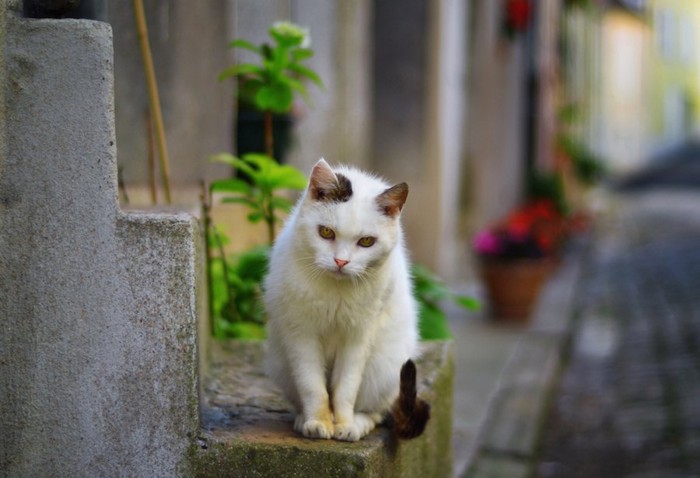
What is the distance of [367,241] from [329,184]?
0.60 ft

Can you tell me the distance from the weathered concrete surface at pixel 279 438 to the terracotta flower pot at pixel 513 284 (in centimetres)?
407

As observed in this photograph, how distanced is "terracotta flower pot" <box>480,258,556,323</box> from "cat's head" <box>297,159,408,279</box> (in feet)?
16.5

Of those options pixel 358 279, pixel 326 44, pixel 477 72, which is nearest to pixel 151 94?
pixel 358 279

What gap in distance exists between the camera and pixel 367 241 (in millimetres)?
2416

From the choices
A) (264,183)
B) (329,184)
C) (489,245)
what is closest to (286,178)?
(264,183)

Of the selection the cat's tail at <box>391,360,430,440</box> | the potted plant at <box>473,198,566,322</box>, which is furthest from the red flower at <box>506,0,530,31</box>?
the cat's tail at <box>391,360,430,440</box>

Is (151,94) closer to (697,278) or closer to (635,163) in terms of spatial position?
(697,278)

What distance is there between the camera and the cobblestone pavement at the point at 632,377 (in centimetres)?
465

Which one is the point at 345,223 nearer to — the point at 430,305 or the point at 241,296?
the point at 241,296

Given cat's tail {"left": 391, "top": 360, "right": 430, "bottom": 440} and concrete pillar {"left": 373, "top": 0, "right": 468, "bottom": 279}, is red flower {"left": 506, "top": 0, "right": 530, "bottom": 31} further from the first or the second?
cat's tail {"left": 391, "top": 360, "right": 430, "bottom": 440}

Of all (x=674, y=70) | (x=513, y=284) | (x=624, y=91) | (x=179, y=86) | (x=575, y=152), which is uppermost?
(x=674, y=70)

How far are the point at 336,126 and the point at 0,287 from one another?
14.1ft

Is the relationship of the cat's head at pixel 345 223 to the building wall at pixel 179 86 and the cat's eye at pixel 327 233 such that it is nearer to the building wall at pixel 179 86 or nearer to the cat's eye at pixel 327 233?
the cat's eye at pixel 327 233

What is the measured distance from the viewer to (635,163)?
1115 inches
